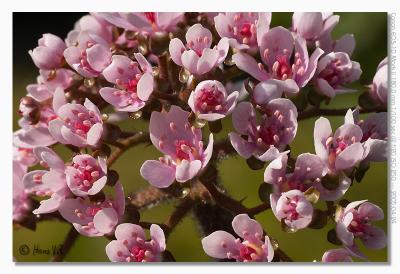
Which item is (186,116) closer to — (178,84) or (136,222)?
(178,84)

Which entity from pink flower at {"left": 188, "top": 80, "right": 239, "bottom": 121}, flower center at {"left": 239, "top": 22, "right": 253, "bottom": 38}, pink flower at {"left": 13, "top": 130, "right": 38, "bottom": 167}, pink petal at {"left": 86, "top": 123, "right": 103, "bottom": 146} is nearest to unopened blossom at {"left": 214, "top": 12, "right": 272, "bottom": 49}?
flower center at {"left": 239, "top": 22, "right": 253, "bottom": 38}

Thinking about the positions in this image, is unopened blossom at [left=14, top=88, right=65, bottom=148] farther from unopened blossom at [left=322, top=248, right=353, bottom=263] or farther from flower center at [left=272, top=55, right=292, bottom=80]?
unopened blossom at [left=322, top=248, right=353, bottom=263]

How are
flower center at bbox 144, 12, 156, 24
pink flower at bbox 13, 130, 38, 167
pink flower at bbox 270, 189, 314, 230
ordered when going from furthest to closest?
1. pink flower at bbox 13, 130, 38, 167
2. flower center at bbox 144, 12, 156, 24
3. pink flower at bbox 270, 189, 314, 230

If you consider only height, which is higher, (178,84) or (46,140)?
(178,84)

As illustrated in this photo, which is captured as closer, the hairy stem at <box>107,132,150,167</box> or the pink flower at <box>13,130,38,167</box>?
the hairy stem at <box>107,132,150,167</box>

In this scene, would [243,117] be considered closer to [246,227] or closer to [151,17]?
[246,227]
